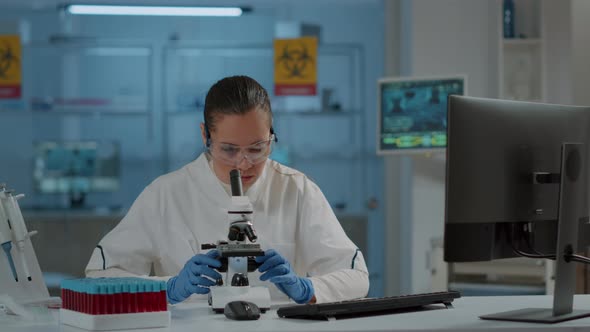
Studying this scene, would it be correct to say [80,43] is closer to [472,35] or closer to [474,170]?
[472,35]

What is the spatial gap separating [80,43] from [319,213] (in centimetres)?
456

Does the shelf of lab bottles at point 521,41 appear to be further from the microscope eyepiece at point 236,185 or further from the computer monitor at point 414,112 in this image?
the microscope eyepiece at point 236,185

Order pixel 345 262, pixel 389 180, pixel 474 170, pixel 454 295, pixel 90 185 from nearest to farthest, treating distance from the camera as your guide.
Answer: pixel 474 170, pixel 454 295, pixel 345 262, pixel 389 180, pixel 90 185

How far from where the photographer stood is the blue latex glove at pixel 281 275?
223cm

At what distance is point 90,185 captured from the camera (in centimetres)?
682

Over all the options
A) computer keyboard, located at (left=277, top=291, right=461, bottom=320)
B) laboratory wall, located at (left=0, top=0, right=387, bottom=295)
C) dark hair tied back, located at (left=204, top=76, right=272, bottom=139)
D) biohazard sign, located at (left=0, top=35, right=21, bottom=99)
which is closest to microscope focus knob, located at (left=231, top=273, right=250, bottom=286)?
computer keyboard, located at (left=277, top=291, right=461, bottom=320)

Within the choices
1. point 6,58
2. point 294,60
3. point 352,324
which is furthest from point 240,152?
point 6,58

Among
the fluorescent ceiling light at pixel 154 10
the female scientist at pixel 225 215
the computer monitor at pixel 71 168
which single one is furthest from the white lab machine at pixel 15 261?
the fluorescent ceiling light at pixel 154 10

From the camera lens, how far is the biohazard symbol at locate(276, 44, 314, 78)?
239 inches

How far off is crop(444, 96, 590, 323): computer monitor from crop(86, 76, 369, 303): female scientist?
0.52 meters

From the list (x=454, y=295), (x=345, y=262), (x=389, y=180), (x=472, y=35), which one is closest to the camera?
(x=454, y=295)

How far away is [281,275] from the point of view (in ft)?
7.44

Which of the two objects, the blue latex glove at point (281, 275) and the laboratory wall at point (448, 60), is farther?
the laboratory wall at point (448, 60)

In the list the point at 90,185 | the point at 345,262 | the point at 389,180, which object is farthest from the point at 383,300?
the point at 90,185
